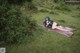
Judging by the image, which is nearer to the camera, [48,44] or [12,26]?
[12,26]

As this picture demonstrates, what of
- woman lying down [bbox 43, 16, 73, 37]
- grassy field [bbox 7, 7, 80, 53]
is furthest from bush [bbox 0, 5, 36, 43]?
woman lying down [bbox 43, 16, 73, 37]

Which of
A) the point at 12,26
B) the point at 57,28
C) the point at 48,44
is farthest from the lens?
the point at 57,28

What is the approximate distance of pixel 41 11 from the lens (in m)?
9.38

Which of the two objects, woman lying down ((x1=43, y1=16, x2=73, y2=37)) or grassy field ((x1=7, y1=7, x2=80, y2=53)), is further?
woman lying down ((x1=43, y1=16, x2=73, y2=37))

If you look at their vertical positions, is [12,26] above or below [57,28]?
above

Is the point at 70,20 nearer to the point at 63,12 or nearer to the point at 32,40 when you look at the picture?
the point at 63,12

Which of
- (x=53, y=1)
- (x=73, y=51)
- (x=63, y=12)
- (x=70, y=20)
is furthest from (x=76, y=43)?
(x=53, y=1)

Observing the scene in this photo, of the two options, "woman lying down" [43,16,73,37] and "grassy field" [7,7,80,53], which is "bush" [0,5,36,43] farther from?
"woman lying down" [43,16,73,37]

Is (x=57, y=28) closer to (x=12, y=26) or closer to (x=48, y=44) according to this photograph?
(x=48, y=44)

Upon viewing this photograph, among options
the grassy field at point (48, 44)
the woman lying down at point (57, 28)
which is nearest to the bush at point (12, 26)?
the grassy field at point (48, 44)

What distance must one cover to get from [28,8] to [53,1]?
3.47 m

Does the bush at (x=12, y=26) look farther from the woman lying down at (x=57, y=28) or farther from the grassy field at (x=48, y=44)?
the woman lying down at (x=57, y=28)

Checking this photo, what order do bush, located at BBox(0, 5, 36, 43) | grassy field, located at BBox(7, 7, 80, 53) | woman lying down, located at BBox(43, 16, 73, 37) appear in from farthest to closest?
woman lying down, located at BBox(43, 16, 73, 37)
bush, located at BBox(0, 5, 36, 43)
grassy field, located at BBox(7, 7, 80, 53)

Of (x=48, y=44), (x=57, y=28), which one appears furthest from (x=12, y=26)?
(x=57, y=28)
